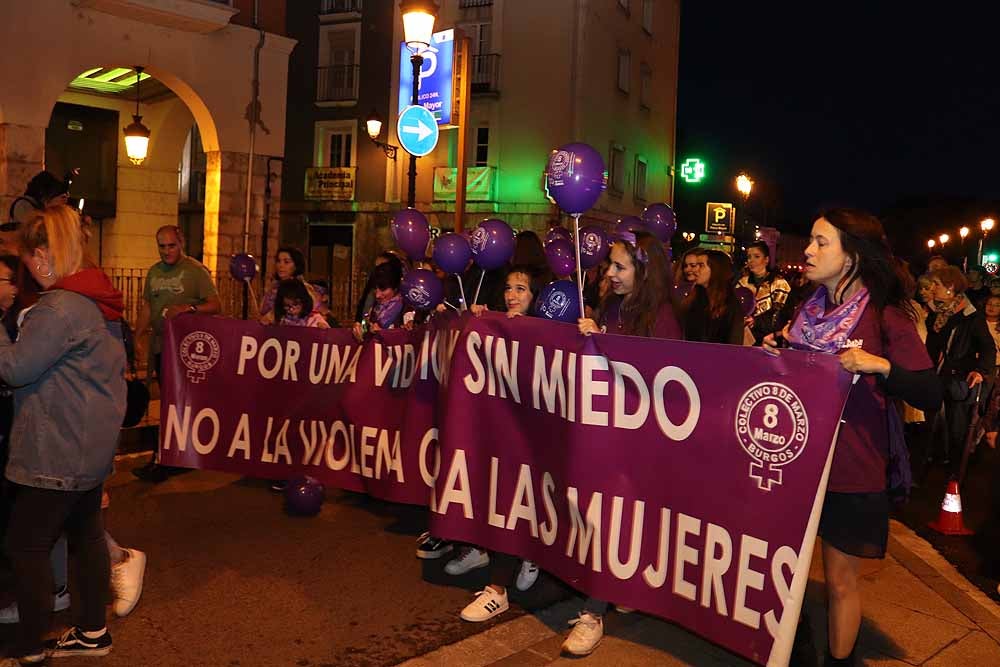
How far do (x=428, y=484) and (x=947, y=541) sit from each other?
387cm

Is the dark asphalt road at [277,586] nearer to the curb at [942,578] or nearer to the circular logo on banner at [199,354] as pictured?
the circular logo on banner at [199,354]

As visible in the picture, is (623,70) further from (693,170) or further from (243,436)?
(243,436)

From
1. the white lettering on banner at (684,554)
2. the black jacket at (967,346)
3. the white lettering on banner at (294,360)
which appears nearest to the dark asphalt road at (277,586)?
the white lettering on banner at (294,360)

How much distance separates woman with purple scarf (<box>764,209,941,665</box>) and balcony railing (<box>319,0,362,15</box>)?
29.9m

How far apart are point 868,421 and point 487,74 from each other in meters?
26.1

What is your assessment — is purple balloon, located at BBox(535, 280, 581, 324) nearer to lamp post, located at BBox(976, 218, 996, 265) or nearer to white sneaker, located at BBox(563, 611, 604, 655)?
white sneaker, located at BBox(563, 611, 604, 655)

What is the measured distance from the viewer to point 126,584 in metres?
4.36

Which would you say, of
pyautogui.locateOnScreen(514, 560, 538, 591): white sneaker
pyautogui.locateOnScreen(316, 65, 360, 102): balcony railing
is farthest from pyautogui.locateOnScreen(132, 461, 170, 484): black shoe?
pyautogui.locateOnScreen(316, 65, 360, 102): balcony railing

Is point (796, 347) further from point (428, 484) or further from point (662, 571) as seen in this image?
point (428, 484)

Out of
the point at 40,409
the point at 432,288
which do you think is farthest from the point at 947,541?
the point at 40,409

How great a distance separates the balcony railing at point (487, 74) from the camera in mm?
27781

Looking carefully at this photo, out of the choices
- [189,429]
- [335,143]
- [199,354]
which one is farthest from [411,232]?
[335,143]

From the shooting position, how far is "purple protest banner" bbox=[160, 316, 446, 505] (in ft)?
18.9

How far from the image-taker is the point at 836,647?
3508 mm
